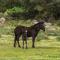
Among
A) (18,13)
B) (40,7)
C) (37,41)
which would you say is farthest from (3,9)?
(37,41)

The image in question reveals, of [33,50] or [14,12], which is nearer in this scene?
[33,50]

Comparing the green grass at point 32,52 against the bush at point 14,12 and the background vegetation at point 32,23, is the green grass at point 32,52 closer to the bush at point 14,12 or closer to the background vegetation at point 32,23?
the background vegetation at point 32,23

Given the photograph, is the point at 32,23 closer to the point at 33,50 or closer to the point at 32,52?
the point at 33,50

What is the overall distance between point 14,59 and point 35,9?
83.6ft

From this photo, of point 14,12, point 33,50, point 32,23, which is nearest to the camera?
point 33,50

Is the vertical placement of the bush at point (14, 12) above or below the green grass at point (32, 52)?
above

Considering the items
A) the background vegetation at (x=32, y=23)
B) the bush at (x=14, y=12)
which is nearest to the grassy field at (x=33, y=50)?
the background vegetation at (x=32, y=23)

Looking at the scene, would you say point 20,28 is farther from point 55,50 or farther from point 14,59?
point 14,59

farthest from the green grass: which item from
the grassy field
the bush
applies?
the bush

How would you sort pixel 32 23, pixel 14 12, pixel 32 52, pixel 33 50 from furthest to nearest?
pixel 14 12 < pixel 32 23 < pixel 33 50 < pixel 32 52

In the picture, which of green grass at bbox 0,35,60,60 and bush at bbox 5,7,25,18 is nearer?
green grass at bbox 0,35,60,60

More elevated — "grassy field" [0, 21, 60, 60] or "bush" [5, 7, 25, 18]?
"bush" [5, 7, 25, 18]

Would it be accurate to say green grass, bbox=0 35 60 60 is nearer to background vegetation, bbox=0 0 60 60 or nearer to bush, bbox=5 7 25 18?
background vegetation, bbox=0 0 60 60

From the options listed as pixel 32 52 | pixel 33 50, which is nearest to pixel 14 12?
pixel 33 50
